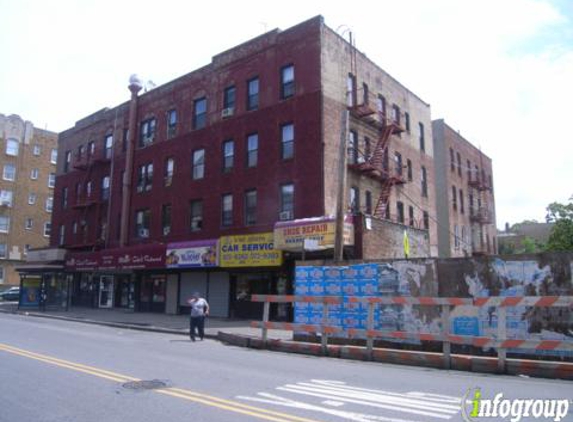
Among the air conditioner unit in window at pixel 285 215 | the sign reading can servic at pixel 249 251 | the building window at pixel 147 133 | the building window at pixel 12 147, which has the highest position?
the building window at pixel 12 147

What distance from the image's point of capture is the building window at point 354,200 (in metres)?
23.2

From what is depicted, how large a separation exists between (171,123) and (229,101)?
17.5 ft

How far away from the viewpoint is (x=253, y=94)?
83.1 ft

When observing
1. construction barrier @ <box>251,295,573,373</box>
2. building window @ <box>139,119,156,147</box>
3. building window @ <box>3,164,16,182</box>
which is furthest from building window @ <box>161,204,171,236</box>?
building window @ <box>3,164,16,182</box>

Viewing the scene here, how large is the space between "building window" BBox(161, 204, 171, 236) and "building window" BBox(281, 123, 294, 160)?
9367mm

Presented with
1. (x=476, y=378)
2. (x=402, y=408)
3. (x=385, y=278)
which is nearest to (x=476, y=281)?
(x=385, y=278)

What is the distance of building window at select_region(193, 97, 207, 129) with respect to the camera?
27.8 meters

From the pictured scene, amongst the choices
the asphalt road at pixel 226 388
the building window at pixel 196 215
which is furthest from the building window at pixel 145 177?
the asphalt road at pixel 226 388

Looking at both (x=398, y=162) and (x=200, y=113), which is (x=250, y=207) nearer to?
(x=200, y=113)

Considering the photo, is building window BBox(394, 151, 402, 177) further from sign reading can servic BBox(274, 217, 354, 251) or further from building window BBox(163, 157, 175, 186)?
building window BBox(163, 157, 175, 186)

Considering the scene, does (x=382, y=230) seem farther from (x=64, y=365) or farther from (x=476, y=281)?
(x=64, y=365)

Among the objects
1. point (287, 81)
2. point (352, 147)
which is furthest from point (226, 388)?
point (287, 81)

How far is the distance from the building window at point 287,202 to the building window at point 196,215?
19.6ft

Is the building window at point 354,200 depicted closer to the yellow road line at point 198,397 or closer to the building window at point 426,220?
the building window at point 426,220
